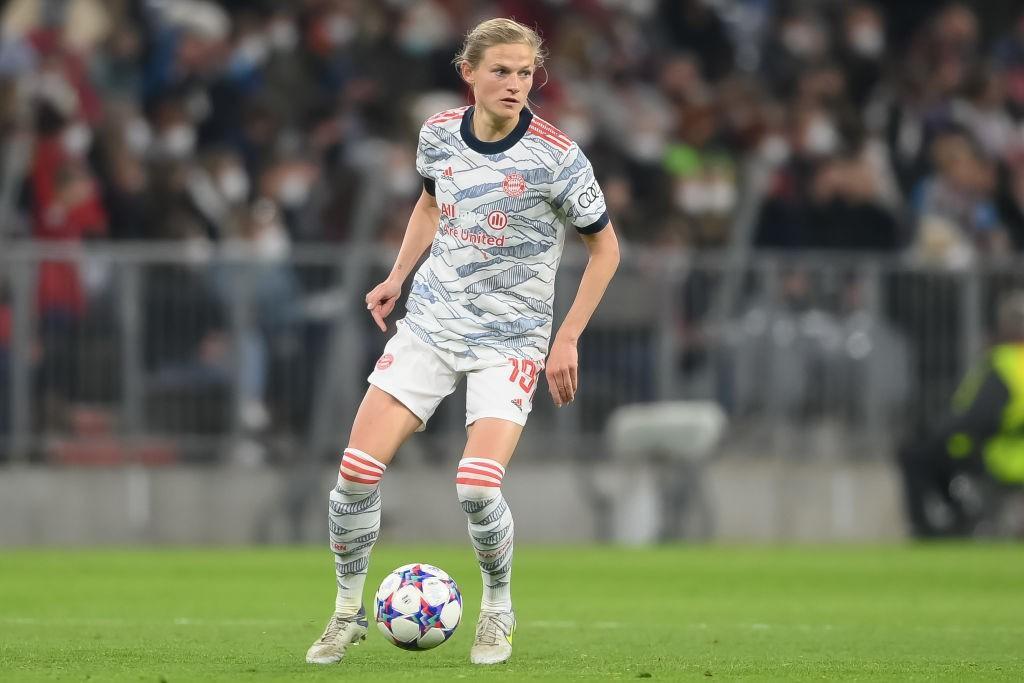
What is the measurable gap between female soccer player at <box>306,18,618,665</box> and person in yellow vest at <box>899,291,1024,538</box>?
9217mm

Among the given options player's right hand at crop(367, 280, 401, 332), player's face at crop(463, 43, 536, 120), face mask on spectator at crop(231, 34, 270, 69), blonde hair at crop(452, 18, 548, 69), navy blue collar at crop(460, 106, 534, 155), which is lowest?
player's right hand at crop(367, 280, 401, 332)

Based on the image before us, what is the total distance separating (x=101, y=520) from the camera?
615 inches

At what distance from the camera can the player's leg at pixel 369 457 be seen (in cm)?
740

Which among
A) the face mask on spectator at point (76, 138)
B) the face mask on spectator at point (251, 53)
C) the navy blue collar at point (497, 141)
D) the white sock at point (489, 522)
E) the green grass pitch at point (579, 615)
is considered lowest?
the green grass pitch at point (579, 615)

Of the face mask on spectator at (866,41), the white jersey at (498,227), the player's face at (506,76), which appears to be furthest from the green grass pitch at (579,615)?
the face mask on spectator at (866,41)

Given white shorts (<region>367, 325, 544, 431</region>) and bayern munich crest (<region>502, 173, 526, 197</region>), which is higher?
bayern munich crest (<region>502, 173, 526, 197</region>)

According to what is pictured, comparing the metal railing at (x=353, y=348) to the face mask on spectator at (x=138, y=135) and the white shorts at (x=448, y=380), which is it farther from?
the white shorts at (x=448, y=380)

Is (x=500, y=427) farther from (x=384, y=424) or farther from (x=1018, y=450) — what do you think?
(x=1018, y=450)

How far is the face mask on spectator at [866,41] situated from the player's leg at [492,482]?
570 inches

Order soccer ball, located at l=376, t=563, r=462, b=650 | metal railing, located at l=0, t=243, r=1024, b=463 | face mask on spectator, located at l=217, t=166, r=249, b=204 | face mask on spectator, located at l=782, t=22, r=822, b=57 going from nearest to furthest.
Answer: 1. soccer ball, located at l=376, t=563, r=462, b=650
2. metal railing, located at l=0, t=243, r=1024, b=463
3. face mask on spectator, located at l=217, t=166, r=249, b=204
4. face mask on spectator, located at l=782, t=22, r=822, b=57

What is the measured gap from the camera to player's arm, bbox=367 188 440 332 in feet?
25.5

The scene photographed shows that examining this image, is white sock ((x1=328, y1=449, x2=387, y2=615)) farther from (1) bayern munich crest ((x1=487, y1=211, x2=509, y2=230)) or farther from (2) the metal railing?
(2) the metal railing

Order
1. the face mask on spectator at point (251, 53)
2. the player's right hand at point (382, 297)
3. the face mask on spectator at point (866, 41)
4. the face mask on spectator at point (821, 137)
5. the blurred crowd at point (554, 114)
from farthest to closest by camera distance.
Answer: the face mask on spectator at point (866, 41)
the face mask on spectator at point (821, 137)
the face mask on spectator at point (251, 53)
the blurred crowd at point (554, 114)
the player's right hand at point (382, 297)

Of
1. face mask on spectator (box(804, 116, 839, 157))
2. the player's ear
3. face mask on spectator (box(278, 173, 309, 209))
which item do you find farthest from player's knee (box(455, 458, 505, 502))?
face mask on spectator (box(804, 116, 839, 157))
